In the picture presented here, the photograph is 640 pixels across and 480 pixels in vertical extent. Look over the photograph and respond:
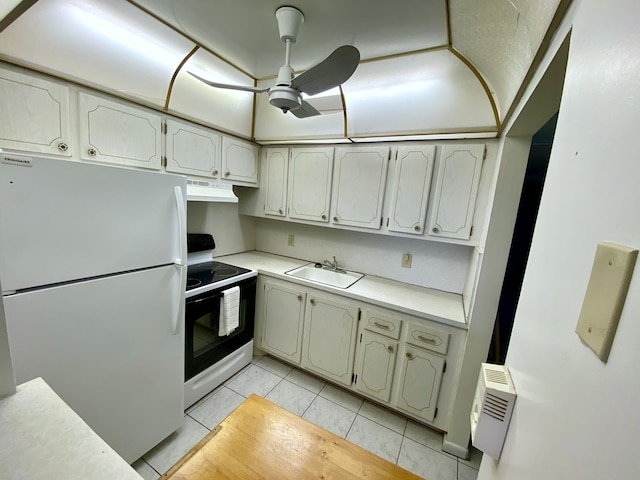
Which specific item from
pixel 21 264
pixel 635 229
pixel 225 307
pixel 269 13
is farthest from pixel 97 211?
pixel 635 229

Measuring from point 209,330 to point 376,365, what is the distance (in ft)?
4.32

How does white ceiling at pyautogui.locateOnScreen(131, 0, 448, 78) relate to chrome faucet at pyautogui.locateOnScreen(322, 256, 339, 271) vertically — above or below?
above

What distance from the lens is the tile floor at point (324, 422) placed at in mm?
1596

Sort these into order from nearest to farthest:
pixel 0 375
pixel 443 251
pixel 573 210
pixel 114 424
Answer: pixel 573 210 → pixel 0 375 → pixel 114 424 → pixel 443 251

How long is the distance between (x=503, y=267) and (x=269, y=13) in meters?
1.90

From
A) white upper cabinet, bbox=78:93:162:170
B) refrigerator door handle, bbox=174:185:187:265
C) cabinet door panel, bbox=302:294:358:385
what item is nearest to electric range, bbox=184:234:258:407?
refrigerator door handle, bbox=174:185:187:265

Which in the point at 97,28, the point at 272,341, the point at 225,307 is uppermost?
the point at 97,28

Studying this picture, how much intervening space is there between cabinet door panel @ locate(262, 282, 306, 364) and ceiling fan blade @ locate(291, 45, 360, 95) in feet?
4.99

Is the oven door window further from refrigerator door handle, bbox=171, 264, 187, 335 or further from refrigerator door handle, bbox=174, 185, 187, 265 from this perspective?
refrigerator door handle, bbox=174, 185, 187, 265

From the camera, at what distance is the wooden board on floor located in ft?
3.10

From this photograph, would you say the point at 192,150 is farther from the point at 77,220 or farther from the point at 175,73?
the point at 77,220

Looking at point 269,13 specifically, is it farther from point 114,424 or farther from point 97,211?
point 114,424

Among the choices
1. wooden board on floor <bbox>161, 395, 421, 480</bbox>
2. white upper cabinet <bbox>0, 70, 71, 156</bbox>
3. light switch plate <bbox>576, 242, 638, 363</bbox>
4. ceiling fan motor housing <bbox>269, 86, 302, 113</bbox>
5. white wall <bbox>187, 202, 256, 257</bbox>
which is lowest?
wooden board on floor <bbox>161, 395, 421, 480</bbox>

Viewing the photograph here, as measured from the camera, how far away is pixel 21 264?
96 cm
